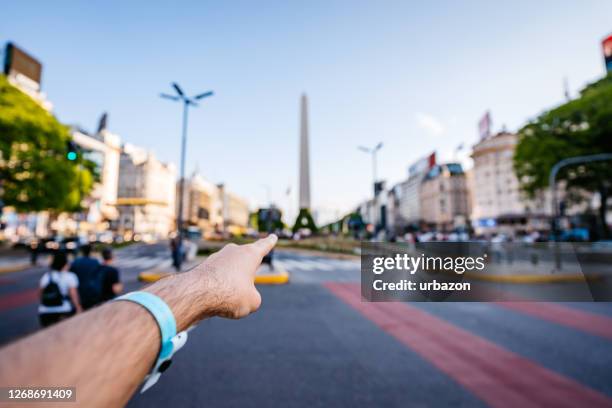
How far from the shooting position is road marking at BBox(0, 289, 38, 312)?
27.2ft

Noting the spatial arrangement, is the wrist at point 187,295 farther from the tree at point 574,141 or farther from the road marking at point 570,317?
the tree at point 574,141

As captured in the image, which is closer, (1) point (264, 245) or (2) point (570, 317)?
(1) point (264, 245)

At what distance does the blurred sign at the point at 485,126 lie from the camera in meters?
65.3

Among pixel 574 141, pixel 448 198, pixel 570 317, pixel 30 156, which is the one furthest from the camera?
pixel 448 198

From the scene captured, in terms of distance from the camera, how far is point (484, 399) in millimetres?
3664

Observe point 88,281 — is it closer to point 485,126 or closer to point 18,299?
point 18,299

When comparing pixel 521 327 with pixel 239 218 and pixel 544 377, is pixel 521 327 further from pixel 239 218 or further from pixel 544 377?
pixel 239 218

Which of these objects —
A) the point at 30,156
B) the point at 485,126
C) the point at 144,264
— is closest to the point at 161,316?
the point at 144,264

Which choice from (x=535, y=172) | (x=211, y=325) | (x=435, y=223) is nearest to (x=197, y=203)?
(x=435, y=223)

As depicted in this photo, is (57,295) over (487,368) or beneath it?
over

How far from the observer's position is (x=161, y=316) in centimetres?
91

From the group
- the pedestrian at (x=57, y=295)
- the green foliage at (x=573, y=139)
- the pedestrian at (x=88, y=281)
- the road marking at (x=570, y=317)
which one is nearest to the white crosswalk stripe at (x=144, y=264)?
the pedestrian at (x=88, y=281)

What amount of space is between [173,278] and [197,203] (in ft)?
317

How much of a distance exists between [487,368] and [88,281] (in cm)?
653
